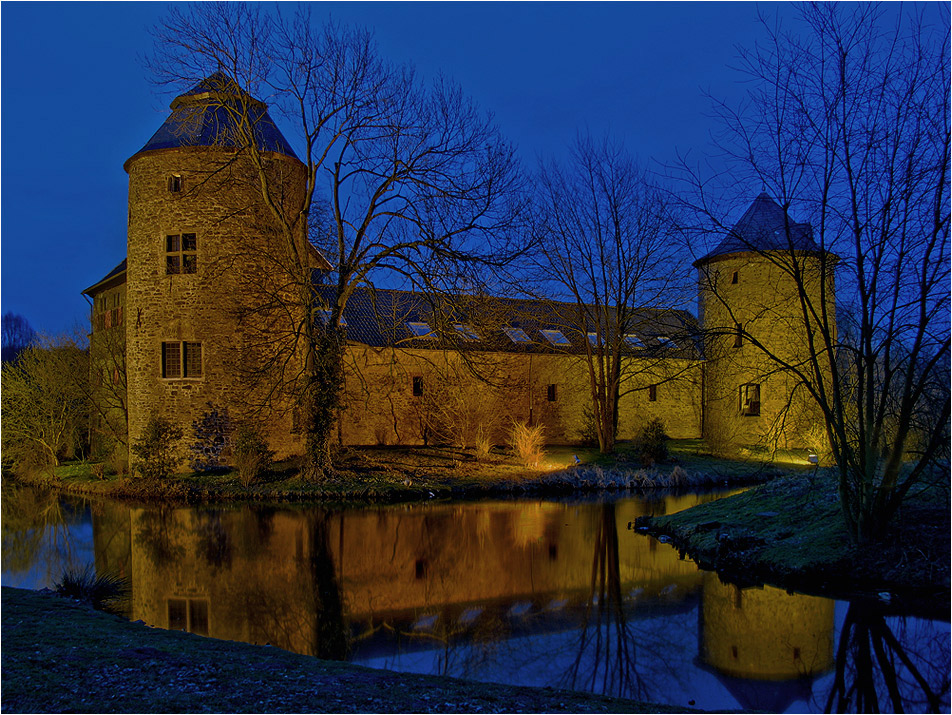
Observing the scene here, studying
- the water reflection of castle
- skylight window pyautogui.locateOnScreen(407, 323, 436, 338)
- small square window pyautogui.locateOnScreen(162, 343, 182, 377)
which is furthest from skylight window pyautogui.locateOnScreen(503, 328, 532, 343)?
the water reflection of castle

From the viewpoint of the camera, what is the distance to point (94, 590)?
8.27 meters

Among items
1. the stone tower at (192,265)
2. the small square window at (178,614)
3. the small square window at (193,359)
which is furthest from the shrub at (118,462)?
the small square window at (178,614)

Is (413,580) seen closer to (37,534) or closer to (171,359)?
(37,534)

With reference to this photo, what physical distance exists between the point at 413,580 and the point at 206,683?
4654mm

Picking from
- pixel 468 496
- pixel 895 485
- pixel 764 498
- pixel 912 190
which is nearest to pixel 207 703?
pixel 895 485

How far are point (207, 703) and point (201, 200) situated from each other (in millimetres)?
16951

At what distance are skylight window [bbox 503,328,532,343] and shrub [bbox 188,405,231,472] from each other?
42.2ft

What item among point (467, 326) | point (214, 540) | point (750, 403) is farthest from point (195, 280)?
point (750, 403)

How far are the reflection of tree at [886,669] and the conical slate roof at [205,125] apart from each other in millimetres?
16833

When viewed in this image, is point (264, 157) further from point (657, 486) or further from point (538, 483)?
point (657, 486)

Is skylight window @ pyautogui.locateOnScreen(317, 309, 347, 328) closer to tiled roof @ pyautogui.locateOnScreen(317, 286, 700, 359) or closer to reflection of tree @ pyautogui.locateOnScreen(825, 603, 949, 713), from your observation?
tiled roof @ pyautogui.locateOnScreen(317, 286, 700, 359)

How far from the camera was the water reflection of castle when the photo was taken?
695 cm

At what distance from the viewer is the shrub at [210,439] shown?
62.3ft

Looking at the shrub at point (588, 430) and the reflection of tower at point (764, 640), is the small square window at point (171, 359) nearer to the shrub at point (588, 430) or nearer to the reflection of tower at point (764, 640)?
the shrub at point (588, 430)
